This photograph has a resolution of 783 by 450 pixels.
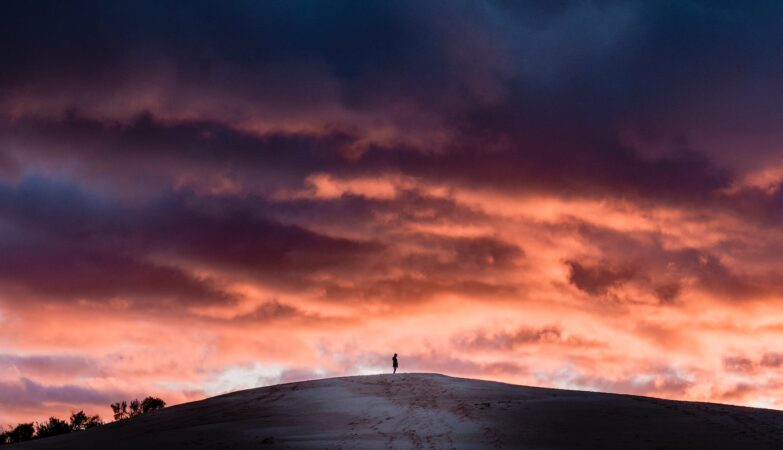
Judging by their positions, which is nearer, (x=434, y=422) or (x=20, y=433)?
(x=434, y=422)

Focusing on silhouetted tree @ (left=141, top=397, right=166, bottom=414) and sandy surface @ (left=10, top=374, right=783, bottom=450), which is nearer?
sandy surface @ (left=10, top=374, right=783, bottom=450)

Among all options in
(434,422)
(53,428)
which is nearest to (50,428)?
(53,428)

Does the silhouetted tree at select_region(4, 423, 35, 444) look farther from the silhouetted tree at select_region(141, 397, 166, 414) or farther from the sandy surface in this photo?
the sandy surface

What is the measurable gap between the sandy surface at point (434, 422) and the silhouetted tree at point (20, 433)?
17.7 m

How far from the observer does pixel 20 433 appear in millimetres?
56531

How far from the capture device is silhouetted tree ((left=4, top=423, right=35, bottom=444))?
5597cm

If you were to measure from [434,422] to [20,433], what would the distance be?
38.2 metres

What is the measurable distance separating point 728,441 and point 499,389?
1616 cm

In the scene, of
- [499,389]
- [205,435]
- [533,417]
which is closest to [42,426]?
[205,435]

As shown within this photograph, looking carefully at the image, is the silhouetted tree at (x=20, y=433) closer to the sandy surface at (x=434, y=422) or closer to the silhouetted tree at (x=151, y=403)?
the silhouetted tree at (x=151, y=403)

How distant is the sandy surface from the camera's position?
29.7 metres

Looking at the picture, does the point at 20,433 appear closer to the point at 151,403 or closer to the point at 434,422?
the point at 151,403

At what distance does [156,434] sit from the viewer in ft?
119

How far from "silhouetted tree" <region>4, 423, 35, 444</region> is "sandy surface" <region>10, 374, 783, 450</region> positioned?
17688 millimetres
